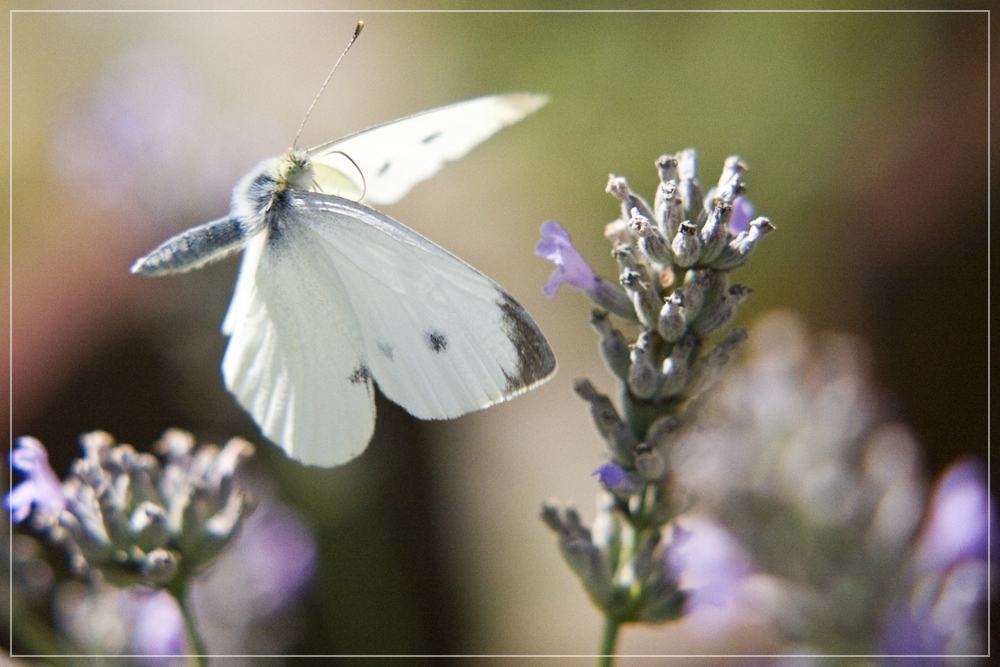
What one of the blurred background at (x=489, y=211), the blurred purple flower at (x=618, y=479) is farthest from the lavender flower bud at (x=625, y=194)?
the blurred background at (x=489, y=211)

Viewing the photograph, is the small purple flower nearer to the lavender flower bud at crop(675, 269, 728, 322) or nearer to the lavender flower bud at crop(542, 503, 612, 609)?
the lavender flower bud at crop(542, 503, 612, 609)

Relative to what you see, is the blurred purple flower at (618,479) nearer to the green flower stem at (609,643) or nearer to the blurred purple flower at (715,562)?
the green flower stem at (609,643)

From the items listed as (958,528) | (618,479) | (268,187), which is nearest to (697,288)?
(618,479)

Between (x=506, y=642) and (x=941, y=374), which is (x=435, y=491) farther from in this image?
(x=941, y=374)

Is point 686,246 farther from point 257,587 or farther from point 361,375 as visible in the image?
point 257,587

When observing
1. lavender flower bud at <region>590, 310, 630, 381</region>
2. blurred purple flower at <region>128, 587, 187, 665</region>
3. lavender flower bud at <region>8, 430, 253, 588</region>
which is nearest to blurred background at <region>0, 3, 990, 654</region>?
blurred purple flower at <region>128, 587, 187, 665</region>
